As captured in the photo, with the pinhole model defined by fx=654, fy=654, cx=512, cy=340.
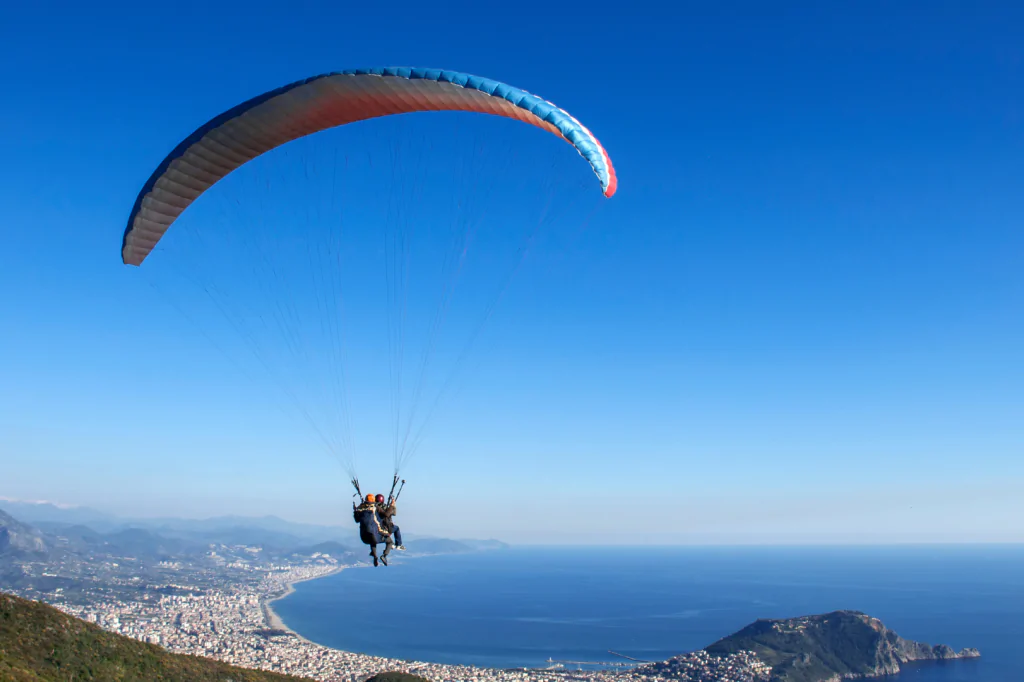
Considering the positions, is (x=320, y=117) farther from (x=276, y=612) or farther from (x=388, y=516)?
(x=276, y=612)

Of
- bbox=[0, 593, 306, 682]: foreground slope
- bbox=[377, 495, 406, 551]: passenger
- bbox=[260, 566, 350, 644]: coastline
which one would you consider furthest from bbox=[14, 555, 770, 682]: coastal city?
bbox=[377, 495, 406, 551]: passenger

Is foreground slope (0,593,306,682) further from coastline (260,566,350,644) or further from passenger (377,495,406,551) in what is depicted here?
coastline (260,566,350,644)

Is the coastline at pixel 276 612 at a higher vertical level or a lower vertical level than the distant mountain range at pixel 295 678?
lower

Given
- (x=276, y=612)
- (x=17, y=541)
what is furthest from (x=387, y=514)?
(x=17, y=541)

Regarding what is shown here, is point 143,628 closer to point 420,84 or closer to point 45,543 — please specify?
point 420,84


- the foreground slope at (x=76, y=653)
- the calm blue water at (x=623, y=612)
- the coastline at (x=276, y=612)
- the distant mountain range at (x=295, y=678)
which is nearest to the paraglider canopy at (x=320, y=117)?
the distant mountain range at (x=295, y=678)

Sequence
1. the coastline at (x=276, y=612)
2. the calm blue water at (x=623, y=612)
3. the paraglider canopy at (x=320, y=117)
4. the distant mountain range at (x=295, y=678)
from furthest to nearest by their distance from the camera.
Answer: the coastline at (x=276, y=612) < the calm blue water at (x=623, y=612) < the distant mountain range at (x=295, y=678) < the paraglider canopy at (x=320, y=117)

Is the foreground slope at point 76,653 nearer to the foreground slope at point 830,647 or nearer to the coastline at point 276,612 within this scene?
the foreground slope at point 830,647
